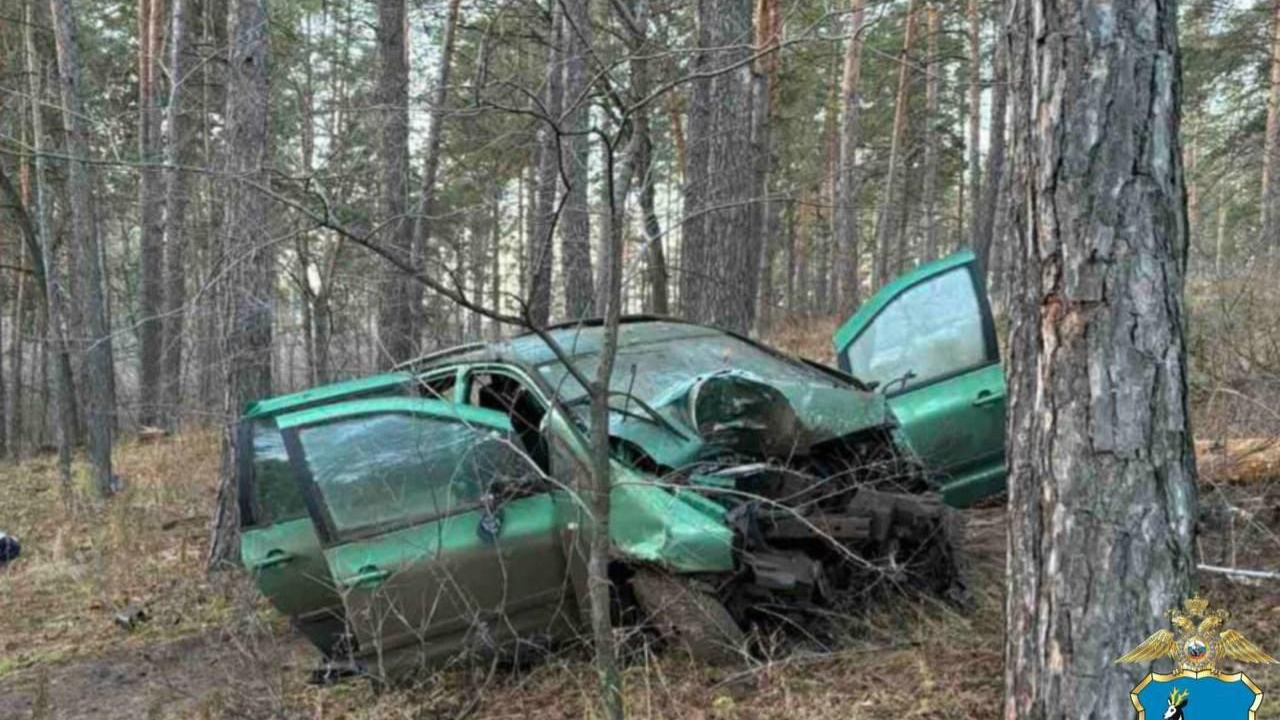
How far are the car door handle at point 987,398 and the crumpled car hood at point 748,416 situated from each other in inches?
32.4

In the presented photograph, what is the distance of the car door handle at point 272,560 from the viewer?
14.4ft

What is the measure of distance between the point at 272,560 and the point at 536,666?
4.39ft

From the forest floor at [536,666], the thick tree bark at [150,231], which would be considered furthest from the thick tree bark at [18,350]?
the forest floor at [536,666]

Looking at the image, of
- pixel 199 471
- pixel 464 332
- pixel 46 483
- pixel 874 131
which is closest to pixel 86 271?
pixel 199 471

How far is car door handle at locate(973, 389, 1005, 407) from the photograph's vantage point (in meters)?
5.11

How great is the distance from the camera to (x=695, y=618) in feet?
13.1

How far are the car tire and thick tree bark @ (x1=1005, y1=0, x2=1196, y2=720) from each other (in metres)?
1.61

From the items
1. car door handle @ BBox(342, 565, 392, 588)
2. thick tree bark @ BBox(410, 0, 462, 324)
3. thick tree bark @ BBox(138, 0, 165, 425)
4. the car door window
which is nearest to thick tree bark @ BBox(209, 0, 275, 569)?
thick tree bark @ BBox(410, 0, 462, 324)

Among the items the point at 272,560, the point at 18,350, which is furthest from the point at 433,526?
the point at 18,350

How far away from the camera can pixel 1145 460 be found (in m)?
2.49

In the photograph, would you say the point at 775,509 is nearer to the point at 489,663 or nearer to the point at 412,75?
the point at 489,663

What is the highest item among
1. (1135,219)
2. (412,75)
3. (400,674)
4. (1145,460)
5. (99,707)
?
(412,75)

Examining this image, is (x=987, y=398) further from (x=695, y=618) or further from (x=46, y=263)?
(x=46, y=263)

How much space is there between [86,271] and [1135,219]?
426 inches
